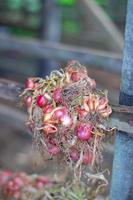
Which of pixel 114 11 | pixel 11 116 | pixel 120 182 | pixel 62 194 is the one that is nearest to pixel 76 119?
pixel 120 182

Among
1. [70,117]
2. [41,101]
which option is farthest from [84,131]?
[41,101]

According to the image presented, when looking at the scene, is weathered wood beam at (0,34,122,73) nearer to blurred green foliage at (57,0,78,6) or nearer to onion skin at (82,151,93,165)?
blurred green foliage at (57,0,78,6)

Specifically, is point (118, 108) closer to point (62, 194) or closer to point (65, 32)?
point (62, 194)

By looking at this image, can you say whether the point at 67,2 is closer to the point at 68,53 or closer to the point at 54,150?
the point at 68,53

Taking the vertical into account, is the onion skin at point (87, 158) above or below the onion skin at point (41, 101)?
below

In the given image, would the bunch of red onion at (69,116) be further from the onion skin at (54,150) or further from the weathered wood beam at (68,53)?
the weathered wood beam at (68,53)

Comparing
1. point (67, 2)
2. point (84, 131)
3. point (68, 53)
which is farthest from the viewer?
point (67, 2)

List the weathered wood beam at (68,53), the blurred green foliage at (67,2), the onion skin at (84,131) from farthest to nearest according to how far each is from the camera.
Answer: the blurred green foliage at (67,2)
the weathered wood beam at (68,53)
the onion skin at (84,131)

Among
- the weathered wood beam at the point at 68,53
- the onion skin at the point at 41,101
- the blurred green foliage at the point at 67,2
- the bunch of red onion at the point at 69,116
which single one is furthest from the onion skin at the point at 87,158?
the blurred green foliage at the point at 67,2
